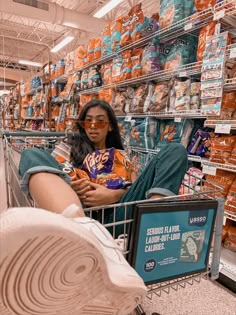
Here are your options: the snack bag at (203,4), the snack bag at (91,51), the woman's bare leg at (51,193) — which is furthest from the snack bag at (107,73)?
the woman's bare leg at (51,193)

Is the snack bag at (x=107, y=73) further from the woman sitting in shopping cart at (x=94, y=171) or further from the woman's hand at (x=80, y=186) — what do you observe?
the woman's hand at (x=80, y=186)

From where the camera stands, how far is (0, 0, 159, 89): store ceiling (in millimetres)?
6168

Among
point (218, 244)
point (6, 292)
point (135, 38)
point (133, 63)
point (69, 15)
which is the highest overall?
point (69, 15)

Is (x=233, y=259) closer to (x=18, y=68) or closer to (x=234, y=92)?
(x=234, y=92)

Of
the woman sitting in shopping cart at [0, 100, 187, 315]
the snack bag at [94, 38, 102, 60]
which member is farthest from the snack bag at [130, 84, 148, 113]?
the woman sitting in shopping cart at [0, 100, 187, 315]

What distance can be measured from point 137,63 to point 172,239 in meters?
2.30

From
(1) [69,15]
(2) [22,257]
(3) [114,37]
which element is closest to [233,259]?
(2) [22,257]

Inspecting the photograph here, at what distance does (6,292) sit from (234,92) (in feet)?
6.21

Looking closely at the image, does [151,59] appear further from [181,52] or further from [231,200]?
[231,200]

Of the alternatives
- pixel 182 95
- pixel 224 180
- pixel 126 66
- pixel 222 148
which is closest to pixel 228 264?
pixel 224 180

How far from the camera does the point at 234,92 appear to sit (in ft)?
6.07

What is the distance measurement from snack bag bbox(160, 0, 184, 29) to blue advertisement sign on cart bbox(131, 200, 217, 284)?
194 centimetres

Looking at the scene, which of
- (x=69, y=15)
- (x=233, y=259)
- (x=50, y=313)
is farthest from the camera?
(x=69, y=15)

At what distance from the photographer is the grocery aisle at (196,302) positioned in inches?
52.6
